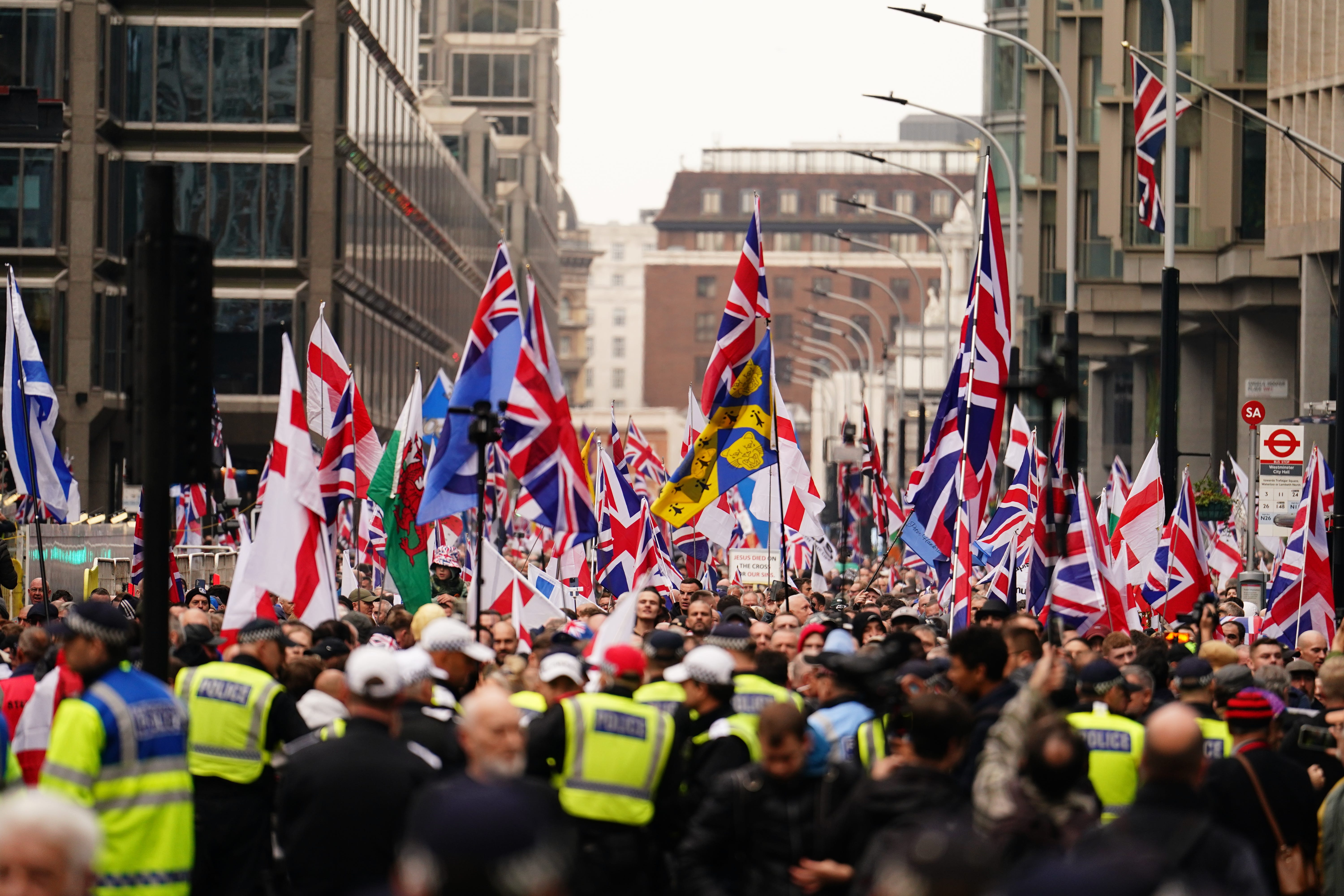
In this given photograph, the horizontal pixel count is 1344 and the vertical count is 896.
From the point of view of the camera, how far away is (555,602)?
58.3ft

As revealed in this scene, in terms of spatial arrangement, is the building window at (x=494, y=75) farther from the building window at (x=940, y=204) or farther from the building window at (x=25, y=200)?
the building window at (x=25, y=200)

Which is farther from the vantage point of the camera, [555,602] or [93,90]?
[93,90]

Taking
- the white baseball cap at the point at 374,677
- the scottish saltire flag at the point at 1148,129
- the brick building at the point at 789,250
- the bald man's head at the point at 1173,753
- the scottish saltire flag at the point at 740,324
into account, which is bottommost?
the bald man's head at the point at 1173,753

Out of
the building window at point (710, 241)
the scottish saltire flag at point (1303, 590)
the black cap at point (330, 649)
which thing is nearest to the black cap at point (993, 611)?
the scottish saltire flag at point (1303, 590)

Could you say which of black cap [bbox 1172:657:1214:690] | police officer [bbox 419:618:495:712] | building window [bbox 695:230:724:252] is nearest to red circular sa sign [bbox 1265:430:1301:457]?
black cap [bbox 1172:657:1214:690]

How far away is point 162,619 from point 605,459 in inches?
496

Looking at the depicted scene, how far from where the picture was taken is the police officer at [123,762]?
7254 millimetres

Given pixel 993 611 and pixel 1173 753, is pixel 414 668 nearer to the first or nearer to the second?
pixel 1173 753

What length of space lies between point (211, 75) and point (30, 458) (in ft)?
107

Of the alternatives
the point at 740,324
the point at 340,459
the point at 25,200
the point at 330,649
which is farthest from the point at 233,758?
the point at 25,200

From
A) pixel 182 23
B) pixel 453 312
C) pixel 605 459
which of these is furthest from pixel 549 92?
pixel 605 459

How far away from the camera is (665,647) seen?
29.4 ft

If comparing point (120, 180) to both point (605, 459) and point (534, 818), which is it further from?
point (534, 818)

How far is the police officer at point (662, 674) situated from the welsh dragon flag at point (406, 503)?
9529 millimetres
